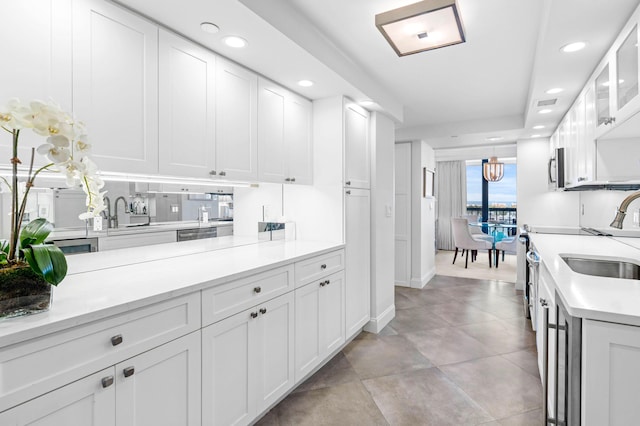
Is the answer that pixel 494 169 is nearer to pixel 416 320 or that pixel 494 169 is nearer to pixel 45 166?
pixel 416 320

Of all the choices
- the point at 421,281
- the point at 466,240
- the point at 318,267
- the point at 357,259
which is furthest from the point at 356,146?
the point at 466,240

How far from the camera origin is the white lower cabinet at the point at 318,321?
7.38ft

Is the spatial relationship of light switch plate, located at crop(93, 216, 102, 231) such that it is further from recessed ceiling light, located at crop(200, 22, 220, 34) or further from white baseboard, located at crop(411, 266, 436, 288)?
white baseboard, located at crop(411, 266, 436, 288)

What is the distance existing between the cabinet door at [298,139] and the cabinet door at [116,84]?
112cm

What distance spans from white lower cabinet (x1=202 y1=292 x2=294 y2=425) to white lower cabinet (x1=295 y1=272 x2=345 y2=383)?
0.37 feet

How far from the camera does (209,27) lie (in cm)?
178

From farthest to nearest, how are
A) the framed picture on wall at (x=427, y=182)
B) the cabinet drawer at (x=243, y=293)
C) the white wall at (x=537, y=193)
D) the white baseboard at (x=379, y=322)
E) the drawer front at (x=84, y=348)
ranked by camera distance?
the framed picture on wall at (x=427, y=182), the white wall at (x=537, y=193), the white baseboard at (x=379, y=322), the cabinet drawer at (x=243, y=293), the drawer front at (x=84, y=348)

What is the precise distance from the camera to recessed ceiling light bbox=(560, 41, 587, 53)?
6.61ft

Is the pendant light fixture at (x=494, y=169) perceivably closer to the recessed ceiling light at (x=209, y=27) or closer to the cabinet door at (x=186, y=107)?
the cabinet door at (x=186, y=107)

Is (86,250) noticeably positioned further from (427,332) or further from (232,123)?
(427,332)

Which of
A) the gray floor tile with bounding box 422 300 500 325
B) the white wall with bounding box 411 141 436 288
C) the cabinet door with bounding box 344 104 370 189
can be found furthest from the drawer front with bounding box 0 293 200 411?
the white wall with bounding box 411 141 436 288

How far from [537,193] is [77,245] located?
5.28 meters

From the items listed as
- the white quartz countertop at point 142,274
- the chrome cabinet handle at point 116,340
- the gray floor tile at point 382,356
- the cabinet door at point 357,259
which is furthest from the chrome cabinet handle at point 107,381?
the cabinet door at point 357,259

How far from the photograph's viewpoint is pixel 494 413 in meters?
2.05
